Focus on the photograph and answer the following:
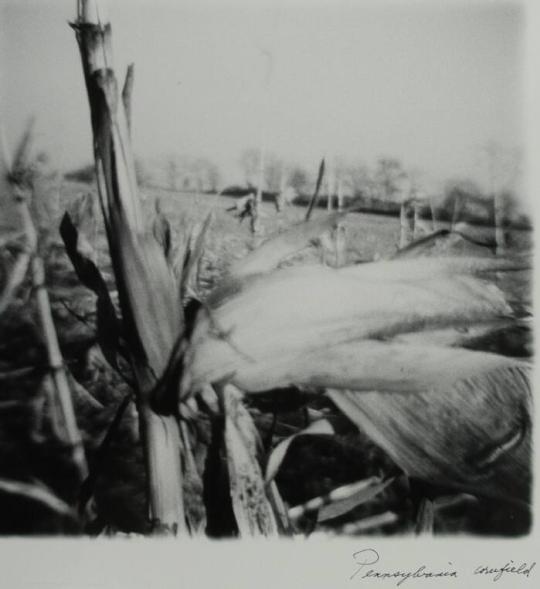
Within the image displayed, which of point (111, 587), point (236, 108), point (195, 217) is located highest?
point (236, 108)

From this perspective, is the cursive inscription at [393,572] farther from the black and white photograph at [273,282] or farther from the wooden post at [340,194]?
the wooden post at [340,194]

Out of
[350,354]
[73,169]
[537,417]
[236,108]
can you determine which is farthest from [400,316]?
[73,169]

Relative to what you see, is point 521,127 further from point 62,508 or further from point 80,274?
point 62,508

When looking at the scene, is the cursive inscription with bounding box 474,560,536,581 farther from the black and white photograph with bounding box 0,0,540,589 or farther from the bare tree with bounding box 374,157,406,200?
the bare tree with bounding box 374,157,406,200

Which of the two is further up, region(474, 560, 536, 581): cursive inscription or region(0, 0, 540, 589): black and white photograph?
region(0, 0, 540, 589): black and white photograph

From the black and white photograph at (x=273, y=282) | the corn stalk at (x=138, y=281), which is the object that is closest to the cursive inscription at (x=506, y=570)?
the black and white photograph at (x=273, y=282)

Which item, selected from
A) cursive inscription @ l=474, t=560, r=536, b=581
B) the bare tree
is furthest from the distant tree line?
cursive inscription @ l=474, t=560, r=536, b=581

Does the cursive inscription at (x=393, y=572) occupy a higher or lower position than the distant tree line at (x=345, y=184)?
lower
